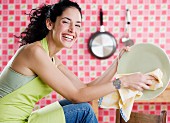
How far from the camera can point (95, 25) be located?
10.6 ft

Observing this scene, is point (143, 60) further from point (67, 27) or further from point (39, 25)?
point (39, 25)

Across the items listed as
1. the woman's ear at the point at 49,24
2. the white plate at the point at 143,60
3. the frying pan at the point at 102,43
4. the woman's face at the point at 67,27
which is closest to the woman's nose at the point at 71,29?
the woman's face at the point at 67,27

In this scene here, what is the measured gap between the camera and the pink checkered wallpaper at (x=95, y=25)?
10.6 feet

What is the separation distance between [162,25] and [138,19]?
208 mm

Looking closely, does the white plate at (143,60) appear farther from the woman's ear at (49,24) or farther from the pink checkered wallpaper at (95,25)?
the pink checkered wallpaper at (95,25)

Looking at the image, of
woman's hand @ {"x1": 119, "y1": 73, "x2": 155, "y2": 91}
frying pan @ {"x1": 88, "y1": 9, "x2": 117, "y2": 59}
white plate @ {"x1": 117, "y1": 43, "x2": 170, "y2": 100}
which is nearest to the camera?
woman's hand @ {"x1": 119, "y1": 73, "x2": 155, "y2": 91}

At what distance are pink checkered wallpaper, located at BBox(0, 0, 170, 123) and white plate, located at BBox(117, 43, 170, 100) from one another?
4.65 feet

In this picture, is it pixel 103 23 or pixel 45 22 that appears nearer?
pixel 45 22

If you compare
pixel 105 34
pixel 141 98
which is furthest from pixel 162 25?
pixel 141 98

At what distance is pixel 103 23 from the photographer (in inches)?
128

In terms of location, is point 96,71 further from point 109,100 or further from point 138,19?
point 109,100

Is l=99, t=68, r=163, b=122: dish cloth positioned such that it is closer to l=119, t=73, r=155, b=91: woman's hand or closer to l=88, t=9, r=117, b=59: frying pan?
l=119, t=73, r=155, b=91: woman's hand

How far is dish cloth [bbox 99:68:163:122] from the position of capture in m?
1.67

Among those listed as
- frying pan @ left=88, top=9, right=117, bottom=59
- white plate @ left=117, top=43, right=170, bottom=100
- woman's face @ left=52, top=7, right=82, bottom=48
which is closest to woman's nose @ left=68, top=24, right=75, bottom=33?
woman's face @ left=52, top=7, right=82, bottom=48
